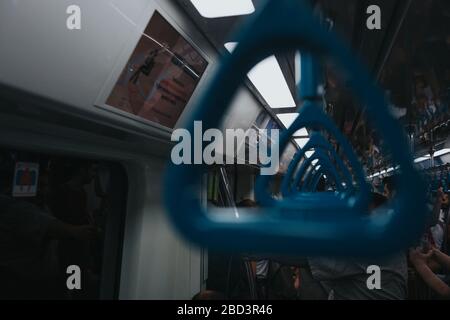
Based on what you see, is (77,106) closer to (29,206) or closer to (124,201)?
(29,206)

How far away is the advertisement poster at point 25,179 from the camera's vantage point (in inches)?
65.7

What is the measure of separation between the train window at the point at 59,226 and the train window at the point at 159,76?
0.73 metres

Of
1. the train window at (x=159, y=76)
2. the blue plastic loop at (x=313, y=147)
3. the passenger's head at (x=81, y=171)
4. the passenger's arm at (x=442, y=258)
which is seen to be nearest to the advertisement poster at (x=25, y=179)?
the passenger's head at (x=81, y=171)

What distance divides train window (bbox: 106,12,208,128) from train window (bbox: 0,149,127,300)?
728mm

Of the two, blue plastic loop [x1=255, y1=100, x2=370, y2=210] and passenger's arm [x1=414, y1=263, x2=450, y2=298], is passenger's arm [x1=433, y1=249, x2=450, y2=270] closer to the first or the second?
passenger's arm [x1=414, y1=263, x2=450, y2=298]

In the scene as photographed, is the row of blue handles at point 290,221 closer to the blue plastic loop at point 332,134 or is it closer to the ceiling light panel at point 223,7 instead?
the blue plastic loop at point 332,134

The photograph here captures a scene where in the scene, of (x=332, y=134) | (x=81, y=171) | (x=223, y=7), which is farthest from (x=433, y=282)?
(x=81, y=171)

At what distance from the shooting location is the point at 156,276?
2322 millimetres

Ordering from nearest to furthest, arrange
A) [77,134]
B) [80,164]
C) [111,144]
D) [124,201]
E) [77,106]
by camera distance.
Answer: [77,106] → [77,134] → [111,144] → [80,164] → [124,201]

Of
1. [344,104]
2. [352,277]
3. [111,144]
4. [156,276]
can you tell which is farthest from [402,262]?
[111,144]

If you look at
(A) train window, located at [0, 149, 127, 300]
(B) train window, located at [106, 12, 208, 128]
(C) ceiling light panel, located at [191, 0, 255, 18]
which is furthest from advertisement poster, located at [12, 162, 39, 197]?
(C) ceiling light panel, located at [191, 0, 255, 18]

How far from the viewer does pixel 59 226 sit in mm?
1969

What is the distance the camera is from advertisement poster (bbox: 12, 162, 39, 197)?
1.67 metres
